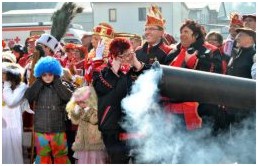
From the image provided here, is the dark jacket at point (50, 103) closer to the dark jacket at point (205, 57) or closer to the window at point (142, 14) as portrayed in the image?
the dark jacket at point (205, 57)

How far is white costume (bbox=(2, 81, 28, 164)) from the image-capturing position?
6105 millimetres

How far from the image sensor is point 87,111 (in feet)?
18.1

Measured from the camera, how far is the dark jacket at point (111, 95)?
498cm

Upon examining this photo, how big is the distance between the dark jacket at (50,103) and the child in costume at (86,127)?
240mm

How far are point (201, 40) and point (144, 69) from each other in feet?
3.53

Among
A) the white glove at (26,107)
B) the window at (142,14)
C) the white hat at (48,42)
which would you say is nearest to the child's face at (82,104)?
the white glove at (26,107)

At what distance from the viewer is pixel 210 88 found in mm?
4059

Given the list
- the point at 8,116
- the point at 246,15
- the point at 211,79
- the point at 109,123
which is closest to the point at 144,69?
the point at 109,123

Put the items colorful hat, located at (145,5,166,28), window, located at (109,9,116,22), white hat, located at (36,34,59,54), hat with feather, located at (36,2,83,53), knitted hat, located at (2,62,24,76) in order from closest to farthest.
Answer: colorful hat, located at (145,5,166,28) → knitted hat, located at (2,62,24,76) → white hat, located at (36,34,59,54) → hat with feather, located at (36,2,83,53) → window, located at (109,9,116,22)

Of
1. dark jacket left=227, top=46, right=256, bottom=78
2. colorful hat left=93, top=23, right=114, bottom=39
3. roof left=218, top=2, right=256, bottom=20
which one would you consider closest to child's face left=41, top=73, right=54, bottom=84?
colorful hat left=93, top=23, right=114, bottom=39

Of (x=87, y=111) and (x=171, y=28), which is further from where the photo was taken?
(x=171, y=28)

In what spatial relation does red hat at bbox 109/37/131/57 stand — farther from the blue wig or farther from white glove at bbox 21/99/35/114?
white glove at bbox 21/99/35/114

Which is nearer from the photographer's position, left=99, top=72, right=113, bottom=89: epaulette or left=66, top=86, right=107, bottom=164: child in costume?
left=99, top=72, right=113, bottom=89: epaulette

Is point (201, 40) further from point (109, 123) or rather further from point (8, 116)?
point (8, 116)
